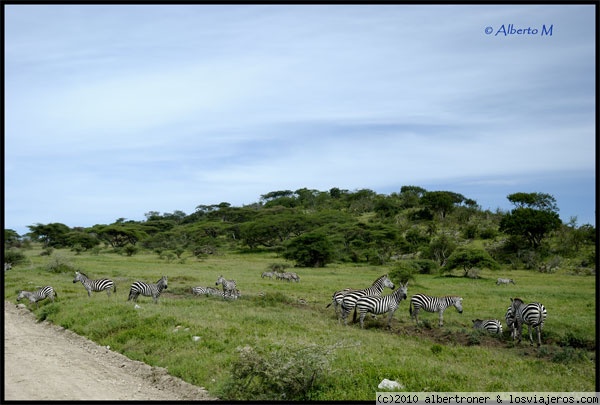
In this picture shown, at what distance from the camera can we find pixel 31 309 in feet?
68.4

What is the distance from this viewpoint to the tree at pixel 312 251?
49.9m

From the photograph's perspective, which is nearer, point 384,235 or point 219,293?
point 219,293

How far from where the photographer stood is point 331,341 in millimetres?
13695

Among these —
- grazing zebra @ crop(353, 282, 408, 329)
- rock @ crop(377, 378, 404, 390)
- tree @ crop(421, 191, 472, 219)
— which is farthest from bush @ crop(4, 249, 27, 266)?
tree @ crop(421, 191, 472, 219)

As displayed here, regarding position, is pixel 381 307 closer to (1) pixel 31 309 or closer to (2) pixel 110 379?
(2) pixel 110 379

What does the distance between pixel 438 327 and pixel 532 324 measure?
291cm

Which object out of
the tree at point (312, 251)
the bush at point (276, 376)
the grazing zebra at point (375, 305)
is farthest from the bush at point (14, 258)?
the bush at point (276, 376)

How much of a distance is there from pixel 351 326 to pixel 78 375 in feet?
30.1

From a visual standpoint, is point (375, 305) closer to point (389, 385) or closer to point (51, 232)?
point (389, 385)

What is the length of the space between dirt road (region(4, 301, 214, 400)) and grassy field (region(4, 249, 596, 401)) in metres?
0.34

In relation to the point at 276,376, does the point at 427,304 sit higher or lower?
higher

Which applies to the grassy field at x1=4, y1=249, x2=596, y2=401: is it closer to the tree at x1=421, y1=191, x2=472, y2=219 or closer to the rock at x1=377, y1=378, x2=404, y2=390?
the rock at x1=377, y1=378, x2=404, y2=390

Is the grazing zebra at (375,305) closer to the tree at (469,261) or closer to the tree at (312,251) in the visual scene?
the tree at (469,261)

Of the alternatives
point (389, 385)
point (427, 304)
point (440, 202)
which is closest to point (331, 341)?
point (389, 385)
